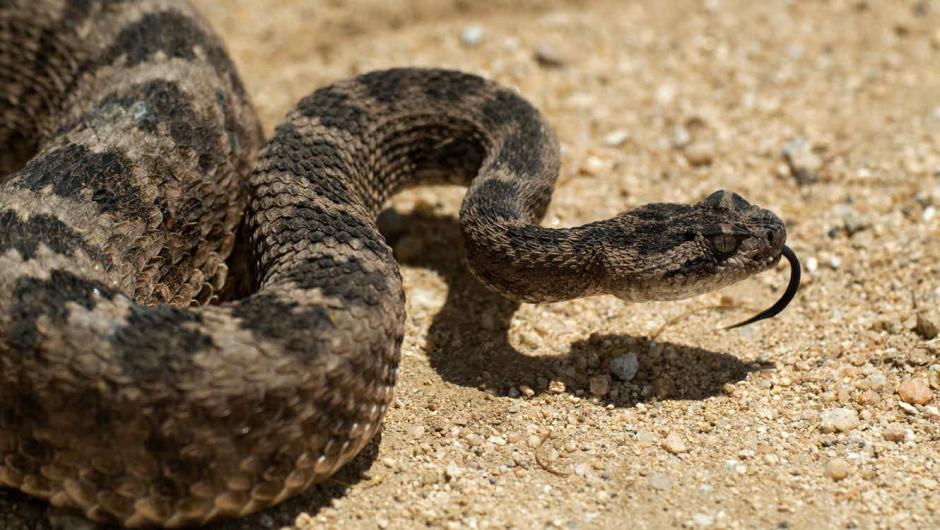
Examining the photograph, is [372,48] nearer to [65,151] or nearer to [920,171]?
[65,151]

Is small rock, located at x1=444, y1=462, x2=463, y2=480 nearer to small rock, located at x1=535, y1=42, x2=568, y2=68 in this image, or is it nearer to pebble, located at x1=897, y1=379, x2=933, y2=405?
pebble, located at x1=897, y1=379, x2=933, y2=405

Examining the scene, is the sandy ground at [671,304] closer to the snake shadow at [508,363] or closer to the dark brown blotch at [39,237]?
the snake shadow at [508,363]

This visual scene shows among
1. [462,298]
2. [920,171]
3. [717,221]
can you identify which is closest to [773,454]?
[717,221]

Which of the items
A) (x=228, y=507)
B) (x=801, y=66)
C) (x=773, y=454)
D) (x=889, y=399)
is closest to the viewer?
(x=228, y=507)

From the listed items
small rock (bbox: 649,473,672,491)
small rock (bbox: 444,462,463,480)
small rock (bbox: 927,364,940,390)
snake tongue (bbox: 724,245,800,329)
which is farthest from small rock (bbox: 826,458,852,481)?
small rock (bbox: 444,462,463,480)

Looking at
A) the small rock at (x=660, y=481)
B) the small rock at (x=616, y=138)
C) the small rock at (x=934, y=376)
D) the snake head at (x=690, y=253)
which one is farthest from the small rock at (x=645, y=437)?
the small rock at (x=616, y=138)
